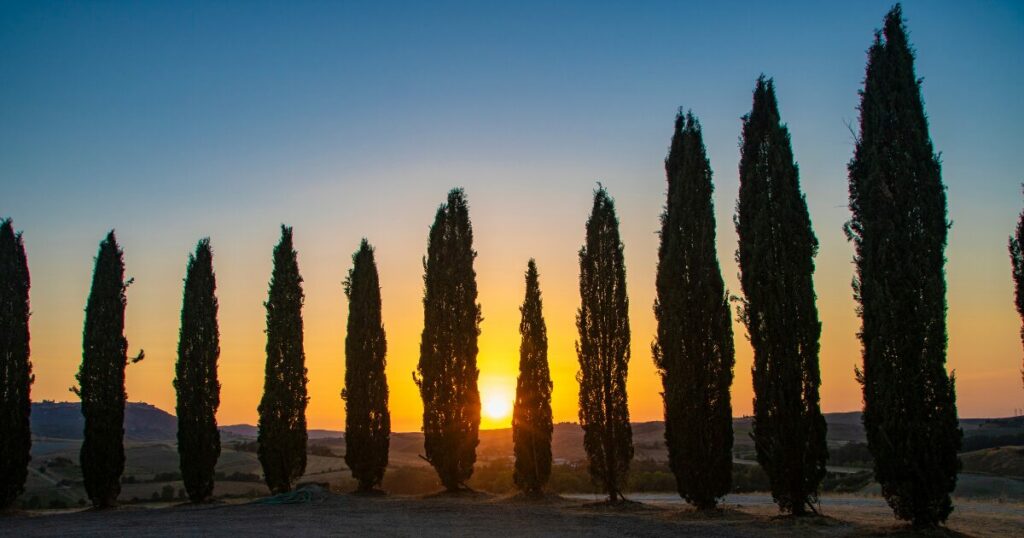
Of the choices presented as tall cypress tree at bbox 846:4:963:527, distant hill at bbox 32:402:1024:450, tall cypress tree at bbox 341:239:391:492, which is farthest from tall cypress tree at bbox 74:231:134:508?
distant hill at bbox 32:402:1024:450

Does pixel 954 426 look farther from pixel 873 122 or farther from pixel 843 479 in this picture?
pixel 843 479

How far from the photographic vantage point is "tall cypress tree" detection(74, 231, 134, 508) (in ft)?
81.8

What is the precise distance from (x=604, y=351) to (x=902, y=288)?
34.5 ft

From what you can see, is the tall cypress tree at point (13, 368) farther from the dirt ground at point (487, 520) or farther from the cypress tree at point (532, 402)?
the cypress tree at point (532, 402)

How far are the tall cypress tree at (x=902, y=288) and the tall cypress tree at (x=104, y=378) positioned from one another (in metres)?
23.5

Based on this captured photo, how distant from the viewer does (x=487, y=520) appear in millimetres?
17719

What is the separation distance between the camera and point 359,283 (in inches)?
1176

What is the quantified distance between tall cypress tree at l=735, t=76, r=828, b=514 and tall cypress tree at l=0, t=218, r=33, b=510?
23240mm

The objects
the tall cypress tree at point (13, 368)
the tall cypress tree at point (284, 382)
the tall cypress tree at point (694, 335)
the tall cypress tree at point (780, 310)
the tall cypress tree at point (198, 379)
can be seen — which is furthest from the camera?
the tall cypress tree at point (284, 382)

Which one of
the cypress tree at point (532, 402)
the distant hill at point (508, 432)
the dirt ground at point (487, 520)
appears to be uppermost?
the cypress tree at point (532, 402)

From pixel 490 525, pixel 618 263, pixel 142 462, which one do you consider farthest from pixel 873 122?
pixel 142 462

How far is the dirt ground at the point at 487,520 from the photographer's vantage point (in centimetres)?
1492

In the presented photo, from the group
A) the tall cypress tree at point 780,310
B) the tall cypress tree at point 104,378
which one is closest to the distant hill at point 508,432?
the tall cypress tree at point 780,310

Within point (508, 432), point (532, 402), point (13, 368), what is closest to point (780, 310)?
point (532, 402)
